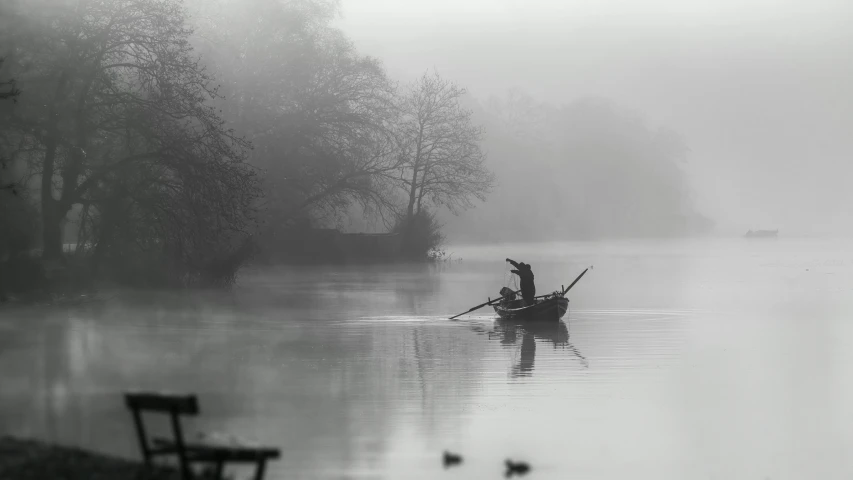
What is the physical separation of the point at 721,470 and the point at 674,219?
107 meters

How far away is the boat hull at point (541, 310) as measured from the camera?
27.7 metres

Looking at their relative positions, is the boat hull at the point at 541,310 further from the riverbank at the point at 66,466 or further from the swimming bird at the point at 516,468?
the riverbank at the point at 66,466

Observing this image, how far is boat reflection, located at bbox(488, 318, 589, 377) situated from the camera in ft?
66.6

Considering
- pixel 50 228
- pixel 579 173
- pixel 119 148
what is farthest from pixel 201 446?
pixel 579 173

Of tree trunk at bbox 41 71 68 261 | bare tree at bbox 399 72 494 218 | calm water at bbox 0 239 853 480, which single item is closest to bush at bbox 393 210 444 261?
bare tree at bbox 399 72 494 218

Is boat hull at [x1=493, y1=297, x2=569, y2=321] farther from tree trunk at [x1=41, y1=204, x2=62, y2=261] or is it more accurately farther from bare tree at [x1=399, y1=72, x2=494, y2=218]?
bare tree at [x1=399, y1=72, x2=494, y2=218]

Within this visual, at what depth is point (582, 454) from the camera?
40.7 feet

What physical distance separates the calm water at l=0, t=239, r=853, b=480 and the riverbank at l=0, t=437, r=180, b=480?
84.0 inches

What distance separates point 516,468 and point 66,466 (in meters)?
4.75

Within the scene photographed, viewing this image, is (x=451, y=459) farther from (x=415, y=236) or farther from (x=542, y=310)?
(x=415, y=236)

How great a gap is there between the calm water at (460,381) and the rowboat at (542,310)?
0.43 metres

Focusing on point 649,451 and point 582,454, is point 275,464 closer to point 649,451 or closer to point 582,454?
point 582,454

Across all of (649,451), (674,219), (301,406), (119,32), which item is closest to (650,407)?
(649,451)

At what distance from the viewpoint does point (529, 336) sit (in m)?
25.7
